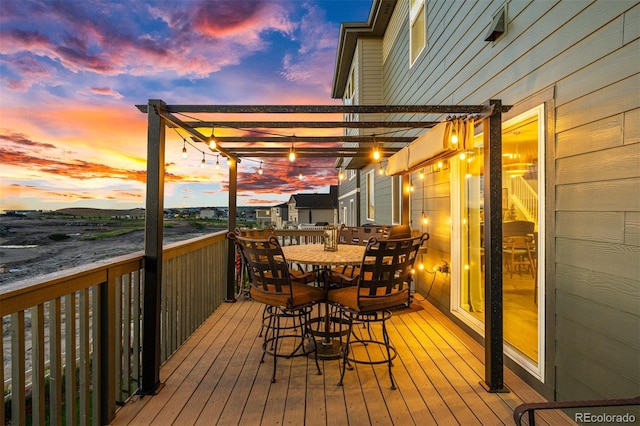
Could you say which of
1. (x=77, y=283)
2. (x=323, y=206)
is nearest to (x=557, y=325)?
(x=77, y=283)

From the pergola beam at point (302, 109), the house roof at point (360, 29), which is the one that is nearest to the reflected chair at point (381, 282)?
the pergola beam at point (302, 109)

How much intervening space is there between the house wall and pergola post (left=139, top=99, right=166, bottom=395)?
8.88 feet

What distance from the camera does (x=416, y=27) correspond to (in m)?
5.45

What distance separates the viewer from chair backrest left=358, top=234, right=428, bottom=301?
2520mm

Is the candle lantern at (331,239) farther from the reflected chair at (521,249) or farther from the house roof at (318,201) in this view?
the house roof at (318,201)

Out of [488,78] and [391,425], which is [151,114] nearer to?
[391,425]

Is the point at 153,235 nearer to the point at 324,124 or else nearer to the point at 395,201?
the point at 324,124

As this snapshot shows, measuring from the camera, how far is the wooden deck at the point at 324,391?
7.30 feet

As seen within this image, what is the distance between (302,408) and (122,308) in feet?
4.68

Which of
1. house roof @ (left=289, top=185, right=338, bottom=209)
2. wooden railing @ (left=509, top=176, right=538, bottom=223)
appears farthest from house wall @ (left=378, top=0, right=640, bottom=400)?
house roof @ (left=289, top=185, right=338, bottom=209)

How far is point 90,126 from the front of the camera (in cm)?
999

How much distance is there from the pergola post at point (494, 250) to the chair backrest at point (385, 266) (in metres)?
0.53

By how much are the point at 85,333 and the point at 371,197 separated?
26.4 feet

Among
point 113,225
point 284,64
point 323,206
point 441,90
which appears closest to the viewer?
point 441,90
